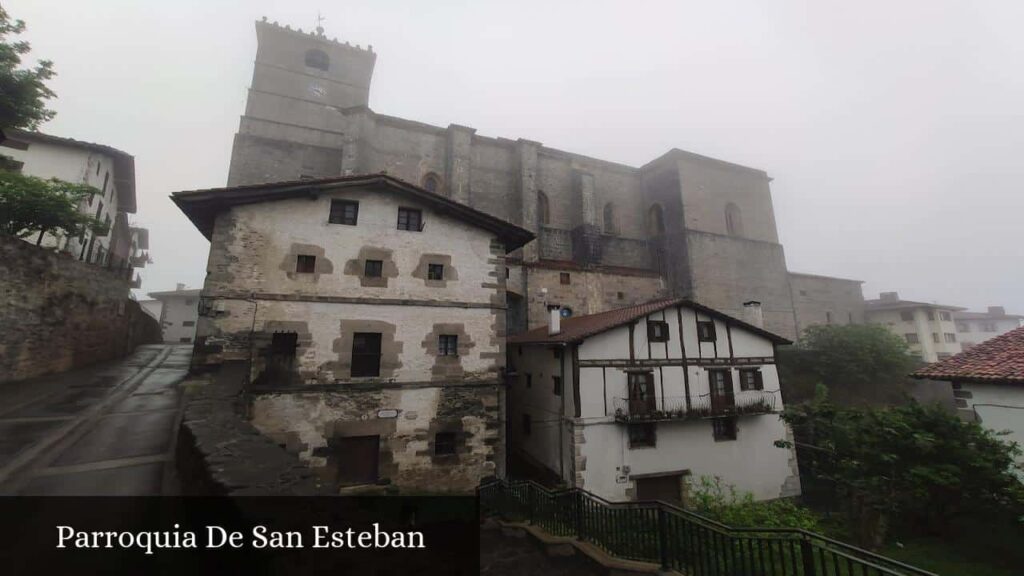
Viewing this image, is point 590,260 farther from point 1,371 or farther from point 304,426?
point 1,371

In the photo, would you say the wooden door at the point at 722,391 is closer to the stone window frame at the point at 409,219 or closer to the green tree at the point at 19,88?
the stone window frame at the point at 409,219

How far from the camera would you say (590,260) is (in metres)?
26.5

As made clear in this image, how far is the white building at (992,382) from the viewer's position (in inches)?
347

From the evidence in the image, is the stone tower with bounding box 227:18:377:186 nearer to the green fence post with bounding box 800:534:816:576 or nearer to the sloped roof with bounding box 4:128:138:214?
the sloped roof with bounding box 4:128:138:214

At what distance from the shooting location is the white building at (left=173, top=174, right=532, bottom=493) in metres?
10.6

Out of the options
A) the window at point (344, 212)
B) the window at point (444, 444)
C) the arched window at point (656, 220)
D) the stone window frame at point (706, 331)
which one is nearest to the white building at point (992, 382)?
the stone window frame at point (706, 331)

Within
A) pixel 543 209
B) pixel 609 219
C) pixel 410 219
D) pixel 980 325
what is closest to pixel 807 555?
pixel 410 219

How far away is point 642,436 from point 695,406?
8.30 ft

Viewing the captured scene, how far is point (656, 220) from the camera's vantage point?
3178 cm

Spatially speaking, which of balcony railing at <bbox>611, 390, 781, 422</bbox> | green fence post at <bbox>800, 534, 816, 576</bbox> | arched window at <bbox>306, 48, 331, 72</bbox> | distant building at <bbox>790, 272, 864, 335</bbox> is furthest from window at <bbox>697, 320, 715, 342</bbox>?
arched window at <bbox>306, 48, 331, 72</bbox>

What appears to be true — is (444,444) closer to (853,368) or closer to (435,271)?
(435,271)

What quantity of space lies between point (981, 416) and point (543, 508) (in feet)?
35.4

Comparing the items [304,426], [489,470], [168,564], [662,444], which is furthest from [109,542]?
[662,444]

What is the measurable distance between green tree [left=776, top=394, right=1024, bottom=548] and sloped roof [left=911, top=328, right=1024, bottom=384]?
982mm
